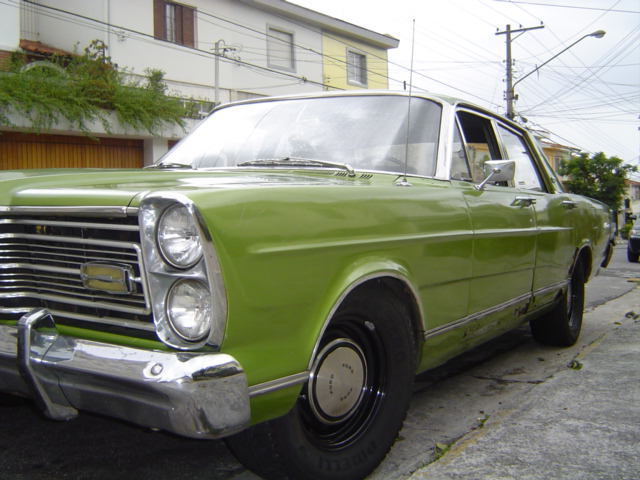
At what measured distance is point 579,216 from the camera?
4852 mm

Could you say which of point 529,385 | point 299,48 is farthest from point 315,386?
point 299,48

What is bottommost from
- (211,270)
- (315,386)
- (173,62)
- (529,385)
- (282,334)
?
(529,385)

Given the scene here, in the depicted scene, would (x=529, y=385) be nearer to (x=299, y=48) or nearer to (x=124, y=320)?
(x=124, y=320)

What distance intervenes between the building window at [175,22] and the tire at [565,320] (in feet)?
46.2

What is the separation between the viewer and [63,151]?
12055 millimetres

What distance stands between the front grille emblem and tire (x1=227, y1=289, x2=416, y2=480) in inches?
23.8

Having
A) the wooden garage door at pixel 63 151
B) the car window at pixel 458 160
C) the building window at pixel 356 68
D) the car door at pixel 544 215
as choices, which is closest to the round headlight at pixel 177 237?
the car window at pixel 458 160

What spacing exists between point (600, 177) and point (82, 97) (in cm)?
2237

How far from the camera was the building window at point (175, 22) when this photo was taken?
55.1ft

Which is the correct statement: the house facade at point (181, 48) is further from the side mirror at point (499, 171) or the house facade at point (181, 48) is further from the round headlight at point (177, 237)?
the round headlight at point (177, 237)

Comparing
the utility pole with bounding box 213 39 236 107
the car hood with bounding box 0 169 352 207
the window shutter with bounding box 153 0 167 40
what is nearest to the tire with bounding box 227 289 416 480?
the car hood with bounding box 0 169 352 207

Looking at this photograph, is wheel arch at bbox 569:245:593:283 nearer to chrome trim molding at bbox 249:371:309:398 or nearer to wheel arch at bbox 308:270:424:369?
wheel arch at bbox 308:270:424:369

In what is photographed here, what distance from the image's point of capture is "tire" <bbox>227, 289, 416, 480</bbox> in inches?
84.7

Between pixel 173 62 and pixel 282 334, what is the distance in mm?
15957
